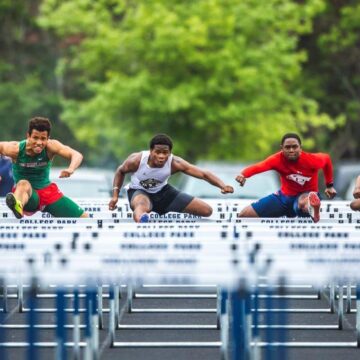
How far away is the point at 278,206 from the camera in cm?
1512

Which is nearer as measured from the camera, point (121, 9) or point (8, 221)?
point (8, 221)

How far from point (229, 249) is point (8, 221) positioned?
178 inches

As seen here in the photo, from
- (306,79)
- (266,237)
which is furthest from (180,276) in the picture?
(306,79)

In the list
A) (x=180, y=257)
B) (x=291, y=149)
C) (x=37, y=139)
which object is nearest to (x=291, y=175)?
(x=291, y=149)

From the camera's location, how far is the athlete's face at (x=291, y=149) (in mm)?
14984

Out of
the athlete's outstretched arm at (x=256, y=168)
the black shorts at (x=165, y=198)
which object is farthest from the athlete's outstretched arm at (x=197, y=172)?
the athlete's outstretched arm at (x=256, y=168)

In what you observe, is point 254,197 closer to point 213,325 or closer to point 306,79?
point 213,325

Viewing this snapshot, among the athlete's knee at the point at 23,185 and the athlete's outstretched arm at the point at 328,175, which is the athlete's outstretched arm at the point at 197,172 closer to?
the athlete's outstretched arm at the point at 328,175

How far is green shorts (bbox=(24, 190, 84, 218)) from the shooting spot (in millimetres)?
14172

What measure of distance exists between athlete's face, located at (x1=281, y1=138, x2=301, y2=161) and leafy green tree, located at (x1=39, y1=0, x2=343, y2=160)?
18.6 m

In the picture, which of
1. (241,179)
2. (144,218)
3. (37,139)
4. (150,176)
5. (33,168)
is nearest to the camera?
(144,218)

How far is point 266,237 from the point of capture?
10.2 m

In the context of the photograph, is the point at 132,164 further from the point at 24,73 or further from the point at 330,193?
the point at 24,73

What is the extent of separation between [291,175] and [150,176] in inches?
65.6
